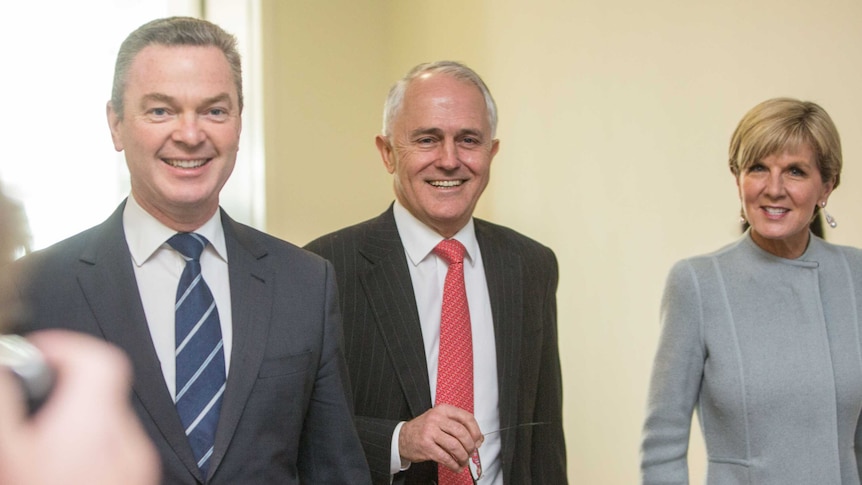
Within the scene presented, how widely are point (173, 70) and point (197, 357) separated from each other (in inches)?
19.1

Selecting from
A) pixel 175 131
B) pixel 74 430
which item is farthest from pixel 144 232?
pixel 74 430

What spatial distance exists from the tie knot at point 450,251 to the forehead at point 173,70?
2.29ft

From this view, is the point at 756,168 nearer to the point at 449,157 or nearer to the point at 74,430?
the point at 449,157

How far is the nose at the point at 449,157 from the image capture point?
228 cm

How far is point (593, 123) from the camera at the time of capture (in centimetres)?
335

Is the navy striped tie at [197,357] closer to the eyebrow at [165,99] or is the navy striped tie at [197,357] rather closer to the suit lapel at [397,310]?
the eyebrow at [165,99]

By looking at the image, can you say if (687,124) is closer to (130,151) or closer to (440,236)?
(440,236)

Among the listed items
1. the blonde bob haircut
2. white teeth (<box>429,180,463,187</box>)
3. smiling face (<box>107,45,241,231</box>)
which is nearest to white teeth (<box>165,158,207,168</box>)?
smiling face (<box>107,45,241,231</box>)

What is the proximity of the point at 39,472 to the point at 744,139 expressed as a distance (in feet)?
6.13

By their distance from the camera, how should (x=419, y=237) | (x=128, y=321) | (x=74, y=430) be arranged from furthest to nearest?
1. (x=419, y=237)
2. (x=128, y=321)
3. (x=74, y=430)

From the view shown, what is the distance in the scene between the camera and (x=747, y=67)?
2.87 m

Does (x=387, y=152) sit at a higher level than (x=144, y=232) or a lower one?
higher

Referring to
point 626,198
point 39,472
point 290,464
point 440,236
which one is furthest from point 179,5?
point 39,472

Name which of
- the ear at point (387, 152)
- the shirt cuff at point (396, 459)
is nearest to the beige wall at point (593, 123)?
the ear at point (387, 152)
